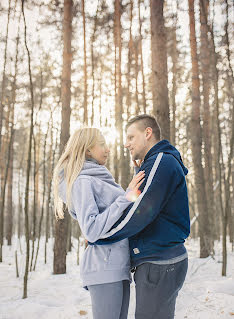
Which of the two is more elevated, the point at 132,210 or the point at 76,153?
the point at 76,153

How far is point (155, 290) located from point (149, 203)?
0.46 meters

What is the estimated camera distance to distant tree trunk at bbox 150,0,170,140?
12.8 ft

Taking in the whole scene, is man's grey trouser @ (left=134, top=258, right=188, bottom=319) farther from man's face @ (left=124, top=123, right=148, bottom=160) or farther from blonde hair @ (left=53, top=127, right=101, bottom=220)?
man's face @ (left=124, top=123, right=148, bottom=160)

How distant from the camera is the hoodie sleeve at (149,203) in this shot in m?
1.39

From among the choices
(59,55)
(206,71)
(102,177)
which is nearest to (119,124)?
(59,55)

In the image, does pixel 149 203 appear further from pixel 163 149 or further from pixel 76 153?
pixel 76 153

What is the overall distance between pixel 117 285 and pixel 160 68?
11.2 feet

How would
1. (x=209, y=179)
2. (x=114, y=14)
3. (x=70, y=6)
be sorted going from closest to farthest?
(x=70, y=6), (x=114, y=14), (x=209, y=179)

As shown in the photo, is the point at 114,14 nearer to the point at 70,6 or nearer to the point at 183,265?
the point at 70,6

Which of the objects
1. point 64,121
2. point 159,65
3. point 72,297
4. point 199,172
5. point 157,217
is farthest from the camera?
point 199,172

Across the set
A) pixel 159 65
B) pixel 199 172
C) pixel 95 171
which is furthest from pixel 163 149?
pixel 199 172

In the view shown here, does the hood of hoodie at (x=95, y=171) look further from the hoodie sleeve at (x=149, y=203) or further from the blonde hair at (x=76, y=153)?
the hoodie sleeve at (x=149, y=203)

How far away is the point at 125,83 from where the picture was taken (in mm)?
10703

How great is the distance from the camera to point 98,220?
1.42 meters
